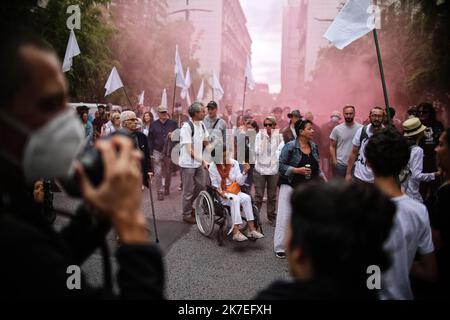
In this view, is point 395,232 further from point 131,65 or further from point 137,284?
point 131,65

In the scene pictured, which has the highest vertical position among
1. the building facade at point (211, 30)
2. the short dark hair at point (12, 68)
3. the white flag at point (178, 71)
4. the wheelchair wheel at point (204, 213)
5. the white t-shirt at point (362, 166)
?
the building facade at point (211, 30)

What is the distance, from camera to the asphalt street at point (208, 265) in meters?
4.02

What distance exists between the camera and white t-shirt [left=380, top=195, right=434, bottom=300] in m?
1.97

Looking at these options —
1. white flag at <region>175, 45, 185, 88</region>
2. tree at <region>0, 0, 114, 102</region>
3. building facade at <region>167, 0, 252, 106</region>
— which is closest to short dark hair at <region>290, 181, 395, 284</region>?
tree at <region>0, 0, 114, 102</region>

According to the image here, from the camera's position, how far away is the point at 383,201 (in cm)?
125

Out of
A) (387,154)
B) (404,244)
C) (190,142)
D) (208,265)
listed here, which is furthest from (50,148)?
(190,142)

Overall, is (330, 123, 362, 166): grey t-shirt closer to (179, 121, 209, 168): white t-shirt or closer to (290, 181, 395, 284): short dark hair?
(179, 121, 209, 168): white t-shirt

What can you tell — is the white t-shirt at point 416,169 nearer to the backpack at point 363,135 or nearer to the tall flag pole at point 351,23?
the tall flag pole at point 351,23

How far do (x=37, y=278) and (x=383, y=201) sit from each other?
104cm

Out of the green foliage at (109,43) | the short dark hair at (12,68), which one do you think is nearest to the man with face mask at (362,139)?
the green foliage at (109,43)

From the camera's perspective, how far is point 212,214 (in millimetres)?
5828

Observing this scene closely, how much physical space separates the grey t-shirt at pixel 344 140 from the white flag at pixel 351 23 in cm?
232

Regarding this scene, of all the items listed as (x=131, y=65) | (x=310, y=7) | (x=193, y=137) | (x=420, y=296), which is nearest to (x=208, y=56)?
(x=310, y=7)
